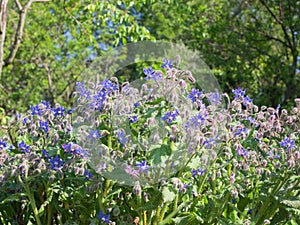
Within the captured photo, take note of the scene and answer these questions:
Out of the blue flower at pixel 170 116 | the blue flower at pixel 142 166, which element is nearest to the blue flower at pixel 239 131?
the blue flower at pixel 170 116

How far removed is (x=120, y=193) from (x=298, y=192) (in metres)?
0.77

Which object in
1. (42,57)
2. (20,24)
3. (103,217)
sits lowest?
(103,217)

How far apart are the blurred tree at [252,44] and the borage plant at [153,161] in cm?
585

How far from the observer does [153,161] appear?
1.93 m

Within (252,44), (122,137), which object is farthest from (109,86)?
(252,44)

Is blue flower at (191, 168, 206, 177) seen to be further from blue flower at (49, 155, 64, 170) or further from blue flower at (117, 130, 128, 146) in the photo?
blue flower at (49, 155, 64, 170)

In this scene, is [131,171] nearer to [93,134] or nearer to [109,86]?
[93,134]

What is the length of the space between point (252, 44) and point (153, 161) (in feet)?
23.8

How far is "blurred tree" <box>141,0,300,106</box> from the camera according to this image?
319 inches

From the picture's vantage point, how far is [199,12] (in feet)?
30.1

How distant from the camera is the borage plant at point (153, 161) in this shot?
6.47ft

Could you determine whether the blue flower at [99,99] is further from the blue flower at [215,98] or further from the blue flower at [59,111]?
Answer: the blue flower at [215,98]

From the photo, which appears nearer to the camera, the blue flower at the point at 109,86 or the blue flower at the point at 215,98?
the blue flower at the point at 109,86

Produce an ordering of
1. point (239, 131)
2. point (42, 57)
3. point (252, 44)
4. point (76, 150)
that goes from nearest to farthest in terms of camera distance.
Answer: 1. point (76, 150)
2. point (239, 131)
3. point (252, 44)
4. point (42, 57)
